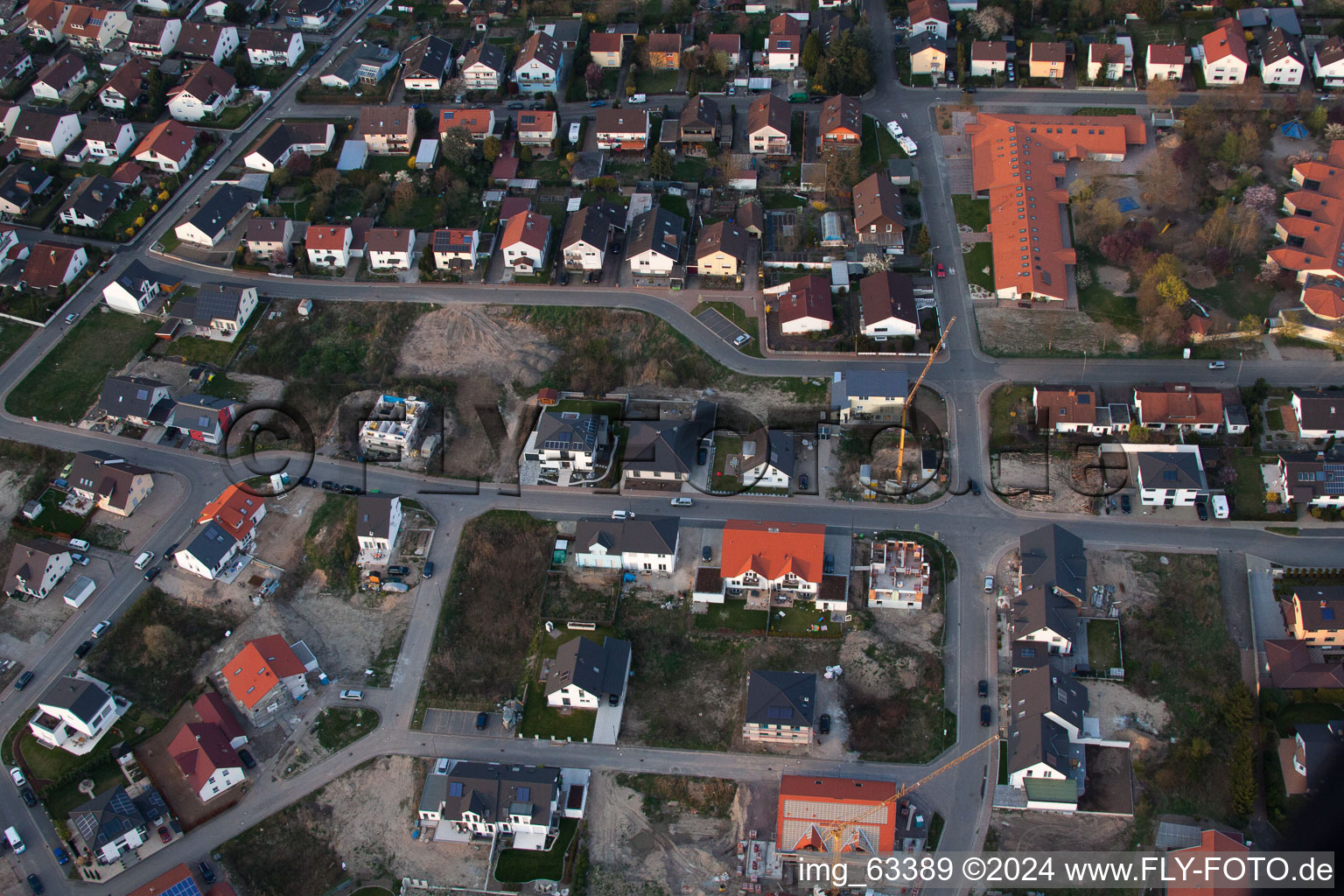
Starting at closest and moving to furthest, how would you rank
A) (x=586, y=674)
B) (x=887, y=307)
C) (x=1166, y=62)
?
(x=586, y=674) < (x=887, y=307) < (x=1166, y=62)

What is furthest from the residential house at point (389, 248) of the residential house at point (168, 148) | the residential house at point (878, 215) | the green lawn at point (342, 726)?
the green lawn at point (342, 726)

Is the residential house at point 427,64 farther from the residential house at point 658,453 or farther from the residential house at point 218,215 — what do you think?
the residential house at point 658,453

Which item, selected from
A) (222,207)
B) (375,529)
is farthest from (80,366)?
(375,529)

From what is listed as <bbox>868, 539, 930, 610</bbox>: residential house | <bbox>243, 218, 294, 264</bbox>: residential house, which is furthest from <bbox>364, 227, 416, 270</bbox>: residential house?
<bbox>868, 539, 930, 610</bbox>: residential house

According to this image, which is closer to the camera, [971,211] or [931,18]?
[971,211]

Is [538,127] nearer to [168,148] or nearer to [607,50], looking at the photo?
[607,50]

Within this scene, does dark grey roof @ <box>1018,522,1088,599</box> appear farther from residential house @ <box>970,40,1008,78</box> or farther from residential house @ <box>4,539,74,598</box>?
residential house @ <box>4,539,74,598</box>

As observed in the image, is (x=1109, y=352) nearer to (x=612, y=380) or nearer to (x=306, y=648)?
(x=612, y=380)
